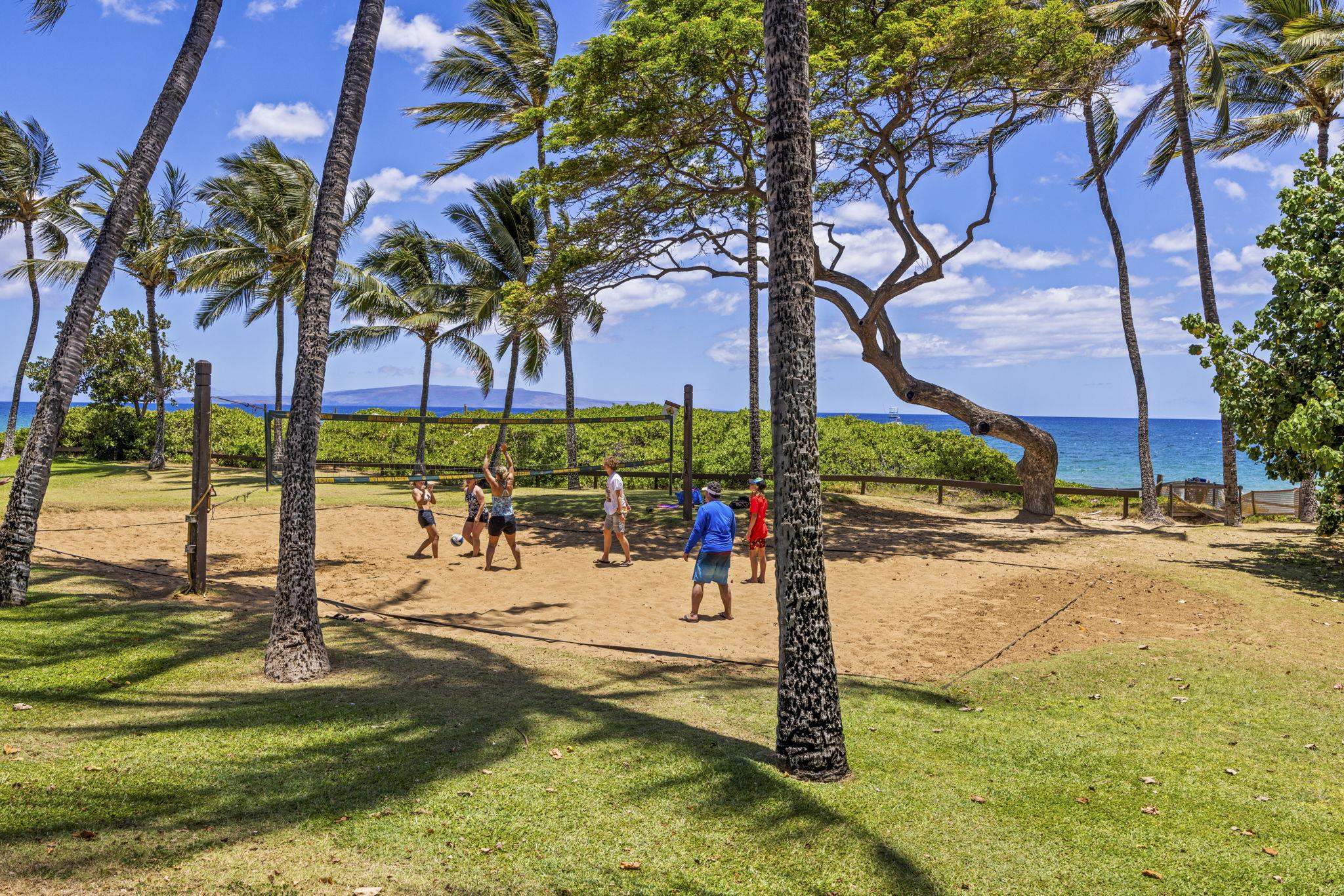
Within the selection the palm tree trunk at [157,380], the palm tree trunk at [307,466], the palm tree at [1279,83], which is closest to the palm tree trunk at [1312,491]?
the palm tree at [1279,83]

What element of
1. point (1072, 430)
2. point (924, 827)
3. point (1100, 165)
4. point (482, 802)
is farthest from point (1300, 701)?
point (1072, 430)

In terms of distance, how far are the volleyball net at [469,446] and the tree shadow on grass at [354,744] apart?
15539 mm

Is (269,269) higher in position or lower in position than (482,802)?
higher

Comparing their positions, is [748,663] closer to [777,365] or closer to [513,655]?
[513,655]

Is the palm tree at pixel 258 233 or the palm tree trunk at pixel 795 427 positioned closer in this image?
the palm tree trunk at pixel 795 427

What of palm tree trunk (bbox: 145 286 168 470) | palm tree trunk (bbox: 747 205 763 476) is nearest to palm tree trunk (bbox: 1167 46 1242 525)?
palm tree trunk (bbox: 747 205 763 476)

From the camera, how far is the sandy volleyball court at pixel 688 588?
9.03 metres

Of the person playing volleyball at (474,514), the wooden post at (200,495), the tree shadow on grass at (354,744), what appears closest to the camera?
the tree shadow on grass at (354,744)

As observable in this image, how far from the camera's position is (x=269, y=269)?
26406 mm

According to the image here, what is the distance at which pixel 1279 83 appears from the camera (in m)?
20.4

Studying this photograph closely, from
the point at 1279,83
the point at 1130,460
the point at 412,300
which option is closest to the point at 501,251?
the point at 412,300

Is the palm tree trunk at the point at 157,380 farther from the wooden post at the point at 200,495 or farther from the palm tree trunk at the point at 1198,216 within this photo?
the palm tree trunk at the point at 1198,216

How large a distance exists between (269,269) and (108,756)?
2514 cm

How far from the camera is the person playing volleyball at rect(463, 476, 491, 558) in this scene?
13531 millimetres
